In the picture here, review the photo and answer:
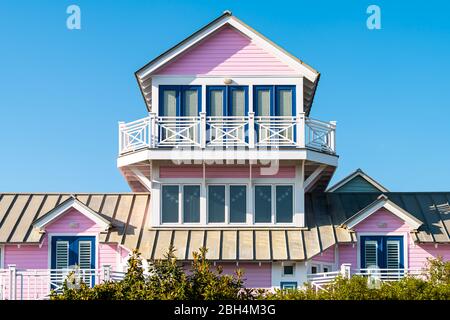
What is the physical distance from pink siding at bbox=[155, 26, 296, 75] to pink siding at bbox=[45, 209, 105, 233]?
5839mm

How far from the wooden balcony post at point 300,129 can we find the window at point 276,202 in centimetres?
177

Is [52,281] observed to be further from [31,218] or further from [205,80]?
[205,80]

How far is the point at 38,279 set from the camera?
33531 millimetres

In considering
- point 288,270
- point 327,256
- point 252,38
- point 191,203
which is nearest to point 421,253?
point 327,256

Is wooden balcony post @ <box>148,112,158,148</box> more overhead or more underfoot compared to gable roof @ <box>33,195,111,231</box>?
more overhead

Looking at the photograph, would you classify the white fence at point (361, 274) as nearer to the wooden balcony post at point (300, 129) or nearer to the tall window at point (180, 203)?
the wooden balcony post at point (300, 129)

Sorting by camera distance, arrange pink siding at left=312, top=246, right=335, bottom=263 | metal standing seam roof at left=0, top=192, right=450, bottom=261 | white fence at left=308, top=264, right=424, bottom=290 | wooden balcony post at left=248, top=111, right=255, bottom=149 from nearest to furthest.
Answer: white fence at left=308, top=264, right=424, bottom=290
metal standing seam roof at left=0, top=192, right=450, bottom=261
wooden balcony post at left=248, top=111, right=255, bottom=149
pink siding at left=312, top=246, right=335, bottom=263

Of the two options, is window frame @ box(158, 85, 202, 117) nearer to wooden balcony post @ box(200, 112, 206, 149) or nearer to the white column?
wooden balcony post @ box(200, 112, 206, 149)

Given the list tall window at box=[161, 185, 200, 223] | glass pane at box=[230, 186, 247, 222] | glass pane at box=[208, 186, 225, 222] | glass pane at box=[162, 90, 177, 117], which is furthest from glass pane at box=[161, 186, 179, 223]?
glass pane at box=[162, 90, 177, 117]

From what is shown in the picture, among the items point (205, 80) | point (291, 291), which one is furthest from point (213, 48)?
point (291, 291)

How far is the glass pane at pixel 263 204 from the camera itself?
1384 inches

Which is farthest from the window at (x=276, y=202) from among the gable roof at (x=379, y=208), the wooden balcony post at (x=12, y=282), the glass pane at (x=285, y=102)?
the wooden balcony post at (x=12, y=282)

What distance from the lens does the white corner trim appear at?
34.9 m

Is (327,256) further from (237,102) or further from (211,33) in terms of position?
(211,33)
